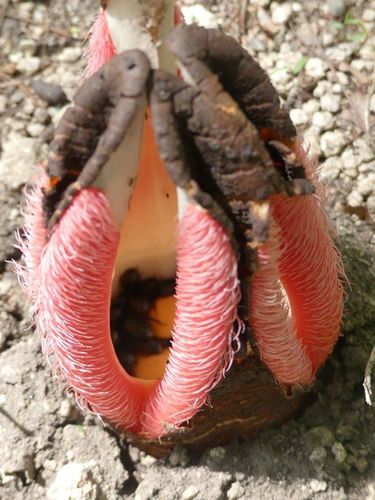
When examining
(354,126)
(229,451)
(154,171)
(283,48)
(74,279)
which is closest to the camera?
(74,279)

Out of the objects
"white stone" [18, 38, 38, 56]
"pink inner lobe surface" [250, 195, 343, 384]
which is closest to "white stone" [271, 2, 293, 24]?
"white stone" [18, 38, 38, 56]

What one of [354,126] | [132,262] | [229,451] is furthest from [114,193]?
[354,126]

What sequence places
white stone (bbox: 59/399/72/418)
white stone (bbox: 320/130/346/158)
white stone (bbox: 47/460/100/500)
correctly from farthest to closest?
white stone (bbox: 320/130/346/158) → white stone (bbox: 59/399/72/418) → white stone (bbox: 47/460/100/500)

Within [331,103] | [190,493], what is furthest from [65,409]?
[331,103]

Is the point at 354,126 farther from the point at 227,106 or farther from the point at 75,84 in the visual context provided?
the point at 227,106

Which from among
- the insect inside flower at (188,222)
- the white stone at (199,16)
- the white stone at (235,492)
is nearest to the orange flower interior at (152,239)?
the insect inside flower at (188,222)

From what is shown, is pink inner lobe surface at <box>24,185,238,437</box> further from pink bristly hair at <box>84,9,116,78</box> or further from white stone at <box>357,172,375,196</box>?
white stone at <box>357,172,375,196</box>
